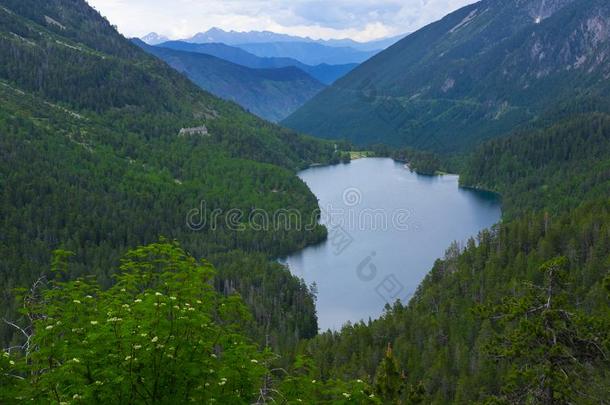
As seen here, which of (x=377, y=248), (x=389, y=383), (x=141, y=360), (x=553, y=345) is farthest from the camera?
(x=377, y=248)

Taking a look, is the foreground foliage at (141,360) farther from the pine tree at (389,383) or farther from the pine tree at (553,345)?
the pine tree at (389,383)

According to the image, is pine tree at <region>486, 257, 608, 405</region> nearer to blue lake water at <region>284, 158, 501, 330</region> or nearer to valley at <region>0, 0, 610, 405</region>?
valley at <region>0, 0, 610, 405</region>

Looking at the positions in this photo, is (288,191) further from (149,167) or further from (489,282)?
(489,282)

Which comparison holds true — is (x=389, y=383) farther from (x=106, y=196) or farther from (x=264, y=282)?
(x=106, y=196)

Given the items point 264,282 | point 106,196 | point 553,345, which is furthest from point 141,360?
point 106,196

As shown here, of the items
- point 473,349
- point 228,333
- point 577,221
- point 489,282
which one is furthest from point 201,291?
point 577,221

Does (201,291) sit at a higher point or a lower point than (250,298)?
higher

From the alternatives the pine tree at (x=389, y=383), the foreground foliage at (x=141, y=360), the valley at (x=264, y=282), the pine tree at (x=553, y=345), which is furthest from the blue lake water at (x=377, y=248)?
the foreground foliage at (x=141, y=360)

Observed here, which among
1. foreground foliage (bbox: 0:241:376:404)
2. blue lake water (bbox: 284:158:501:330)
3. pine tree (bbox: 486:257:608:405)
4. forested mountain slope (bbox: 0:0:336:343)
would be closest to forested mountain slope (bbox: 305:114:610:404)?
pine tree (bbox: 486:257:608:405)
